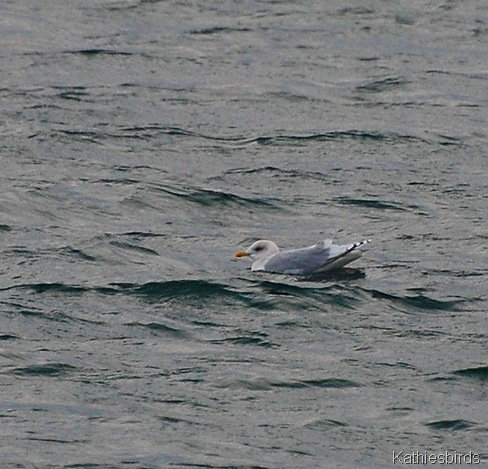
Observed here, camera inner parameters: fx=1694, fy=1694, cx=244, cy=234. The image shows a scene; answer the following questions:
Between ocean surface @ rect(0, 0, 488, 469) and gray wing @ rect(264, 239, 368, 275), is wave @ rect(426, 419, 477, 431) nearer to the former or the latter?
ocean surface @ rect(0, 0, 488, 469)

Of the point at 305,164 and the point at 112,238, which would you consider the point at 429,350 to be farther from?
the point at 305,164

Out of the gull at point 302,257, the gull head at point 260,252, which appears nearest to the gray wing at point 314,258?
the gull at point 302,257

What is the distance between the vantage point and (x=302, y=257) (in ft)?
48.2

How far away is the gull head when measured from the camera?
49.0ft

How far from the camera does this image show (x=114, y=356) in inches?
495

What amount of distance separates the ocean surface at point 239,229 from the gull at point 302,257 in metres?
0.14

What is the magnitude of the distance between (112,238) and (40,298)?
200 centimetres

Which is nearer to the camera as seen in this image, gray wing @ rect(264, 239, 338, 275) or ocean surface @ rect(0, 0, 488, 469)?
ocean surface @ rect(0, 0, 488, 469)

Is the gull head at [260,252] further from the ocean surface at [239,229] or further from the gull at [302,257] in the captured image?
the ocean surface at [239,229]

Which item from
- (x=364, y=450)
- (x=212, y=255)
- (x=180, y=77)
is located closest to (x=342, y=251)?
(x=212, y=255)

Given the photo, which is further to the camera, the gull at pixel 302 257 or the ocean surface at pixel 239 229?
the gull at pixel 302 257

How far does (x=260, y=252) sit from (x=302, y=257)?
0.46 m

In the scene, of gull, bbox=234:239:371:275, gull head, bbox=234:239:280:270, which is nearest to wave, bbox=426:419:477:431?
gull, bbox=234:239:371:275

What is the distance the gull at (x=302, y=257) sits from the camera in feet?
47.6
